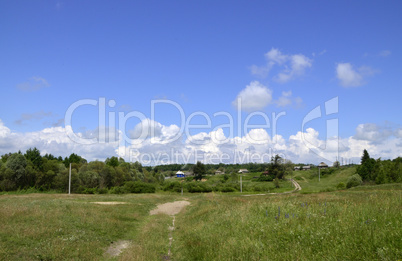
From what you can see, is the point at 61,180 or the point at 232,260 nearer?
the point at 232,260

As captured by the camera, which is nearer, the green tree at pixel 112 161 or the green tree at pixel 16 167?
the green tree at pixel 16 167

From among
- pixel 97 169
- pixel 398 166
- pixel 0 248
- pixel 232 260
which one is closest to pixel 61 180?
pixel 97 169

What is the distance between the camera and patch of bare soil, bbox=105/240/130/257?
11.5 m

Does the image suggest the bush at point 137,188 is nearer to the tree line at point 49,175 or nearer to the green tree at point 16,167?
the tree line at point 49,175

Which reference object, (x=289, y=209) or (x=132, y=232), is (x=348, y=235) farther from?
(x=132, y=232)

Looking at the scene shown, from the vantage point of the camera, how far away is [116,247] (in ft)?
41.4

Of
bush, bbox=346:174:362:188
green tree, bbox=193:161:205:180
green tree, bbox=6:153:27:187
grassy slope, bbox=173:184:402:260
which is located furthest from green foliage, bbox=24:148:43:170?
bush, bbox=346:174:362:188

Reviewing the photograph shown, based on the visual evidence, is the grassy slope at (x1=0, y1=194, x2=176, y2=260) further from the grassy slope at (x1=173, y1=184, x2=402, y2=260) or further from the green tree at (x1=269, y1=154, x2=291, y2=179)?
the green tree at (x1=269, y1=154, x2=291, y2=179)

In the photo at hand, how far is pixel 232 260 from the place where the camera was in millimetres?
7848

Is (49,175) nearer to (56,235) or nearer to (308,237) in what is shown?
(56,235)

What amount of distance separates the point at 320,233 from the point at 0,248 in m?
10.0

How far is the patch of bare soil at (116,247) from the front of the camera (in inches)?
453

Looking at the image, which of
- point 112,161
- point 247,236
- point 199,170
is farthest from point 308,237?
point 199,170

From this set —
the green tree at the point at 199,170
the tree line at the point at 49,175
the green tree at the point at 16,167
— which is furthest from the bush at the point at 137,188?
the green tree at the point at 199,170
